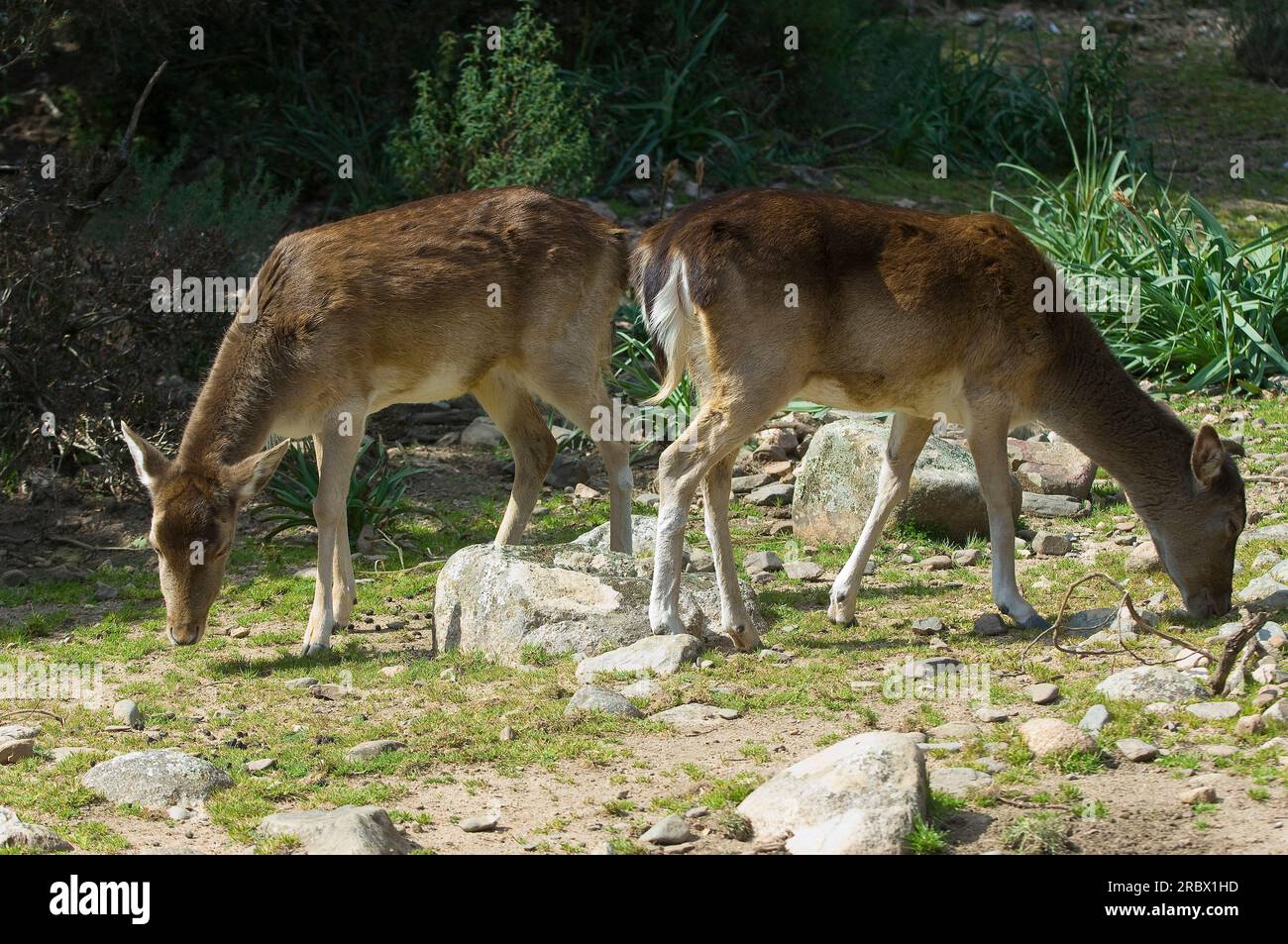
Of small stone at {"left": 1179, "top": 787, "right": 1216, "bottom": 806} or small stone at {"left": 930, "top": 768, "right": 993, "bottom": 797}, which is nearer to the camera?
small stone at {"left": 1179, "top": 787, "right": 1216, "bottom": 806}

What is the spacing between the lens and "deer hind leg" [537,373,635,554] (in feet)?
30.8

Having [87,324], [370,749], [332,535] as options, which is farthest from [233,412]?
[87,324]

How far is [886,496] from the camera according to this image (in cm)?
860

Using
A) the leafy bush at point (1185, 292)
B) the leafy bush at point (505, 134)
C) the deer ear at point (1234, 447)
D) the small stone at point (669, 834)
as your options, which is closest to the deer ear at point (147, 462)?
the small stone at point (669, 834)

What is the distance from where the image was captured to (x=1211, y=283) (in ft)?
40.9

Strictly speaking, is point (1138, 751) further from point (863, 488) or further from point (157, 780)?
point (863, 488)

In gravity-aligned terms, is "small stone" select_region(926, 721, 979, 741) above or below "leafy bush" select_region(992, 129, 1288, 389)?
below

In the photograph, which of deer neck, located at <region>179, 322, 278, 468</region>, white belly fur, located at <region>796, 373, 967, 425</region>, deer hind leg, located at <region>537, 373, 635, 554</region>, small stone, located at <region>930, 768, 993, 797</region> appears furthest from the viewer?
deer hind leg, located at <region>537, 373, 635, 554</region>

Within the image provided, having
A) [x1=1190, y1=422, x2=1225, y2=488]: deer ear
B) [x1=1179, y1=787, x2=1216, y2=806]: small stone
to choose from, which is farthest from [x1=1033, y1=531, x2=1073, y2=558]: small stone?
[x1=1179, y1=787, x2=1216, y2=806]: small stone

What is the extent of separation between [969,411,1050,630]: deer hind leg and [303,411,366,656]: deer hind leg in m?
3.47

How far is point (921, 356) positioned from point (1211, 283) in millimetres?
5567

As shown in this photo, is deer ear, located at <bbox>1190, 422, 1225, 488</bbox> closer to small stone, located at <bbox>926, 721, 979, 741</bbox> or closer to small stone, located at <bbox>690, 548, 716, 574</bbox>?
small stone, located at <bbox>926, 721, 979, 741</bbox>

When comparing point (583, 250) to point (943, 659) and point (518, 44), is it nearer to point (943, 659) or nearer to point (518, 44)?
point (943, 659)

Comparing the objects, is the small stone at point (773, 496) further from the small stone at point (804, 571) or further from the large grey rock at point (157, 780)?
the large grey rock at point (157, 780)
